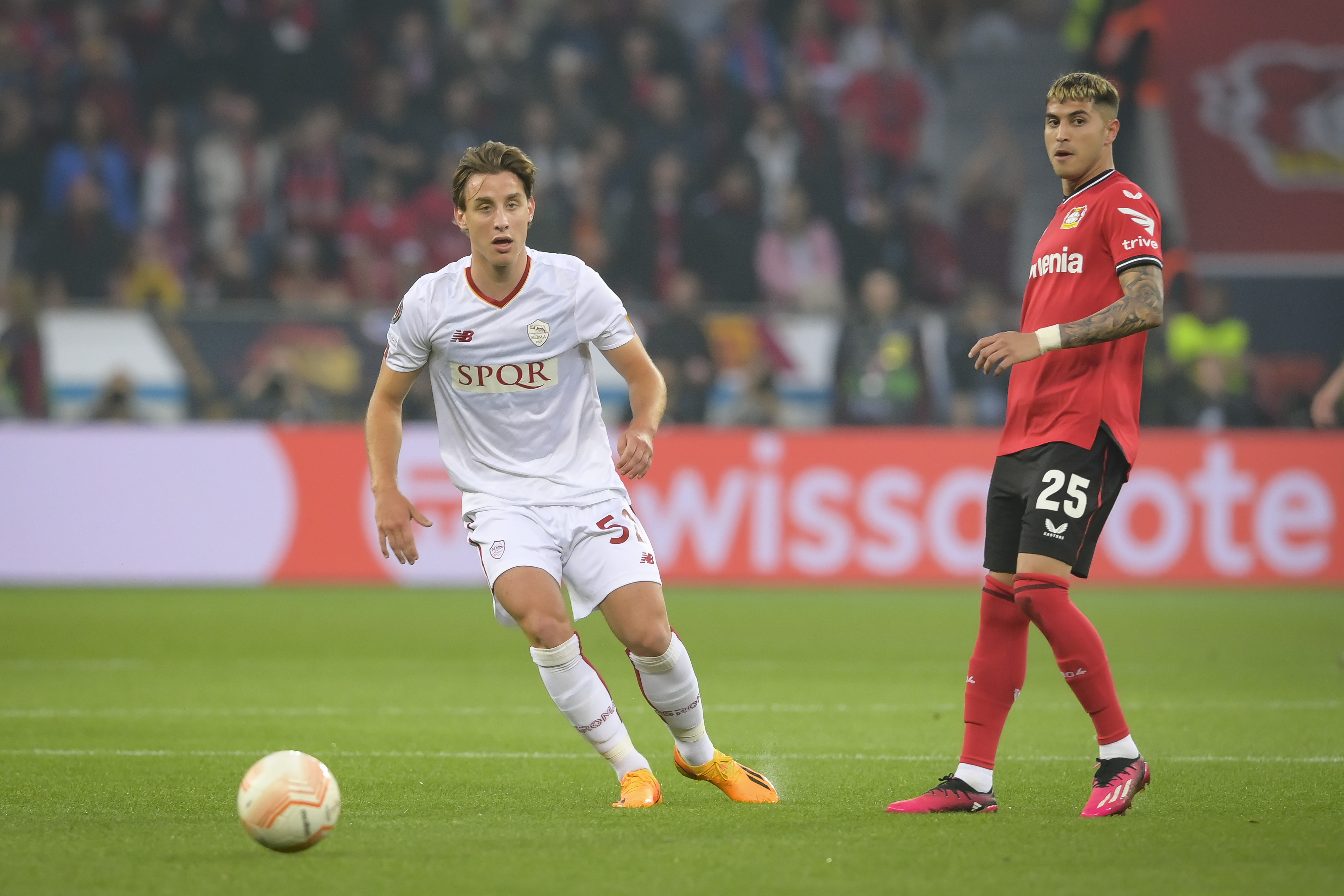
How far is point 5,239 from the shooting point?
17.2 meters

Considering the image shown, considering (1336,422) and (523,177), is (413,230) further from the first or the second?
(523,177)

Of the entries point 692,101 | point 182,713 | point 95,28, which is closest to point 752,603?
point 182,713

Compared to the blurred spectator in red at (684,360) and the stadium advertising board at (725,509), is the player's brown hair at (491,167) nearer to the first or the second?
the stadium advertising board at (725,509)

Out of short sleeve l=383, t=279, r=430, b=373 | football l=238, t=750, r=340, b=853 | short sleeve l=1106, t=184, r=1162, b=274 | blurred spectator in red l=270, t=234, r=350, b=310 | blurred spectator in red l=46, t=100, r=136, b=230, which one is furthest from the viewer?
blurred spectator in red l=46, t=100, r=136, b=230

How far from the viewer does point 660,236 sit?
17625mm

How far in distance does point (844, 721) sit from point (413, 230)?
1096 cm

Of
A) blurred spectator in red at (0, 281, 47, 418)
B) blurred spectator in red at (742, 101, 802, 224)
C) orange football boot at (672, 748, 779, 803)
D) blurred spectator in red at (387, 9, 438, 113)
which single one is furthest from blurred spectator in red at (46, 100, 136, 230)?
orange football boot at (672, 748, 779, 803)

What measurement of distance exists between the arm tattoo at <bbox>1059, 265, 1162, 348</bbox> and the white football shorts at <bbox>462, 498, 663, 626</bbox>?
150cm

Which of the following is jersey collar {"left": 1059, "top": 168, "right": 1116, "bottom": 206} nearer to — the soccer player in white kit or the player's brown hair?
the soccer player in white kit

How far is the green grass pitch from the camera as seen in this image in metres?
4.45

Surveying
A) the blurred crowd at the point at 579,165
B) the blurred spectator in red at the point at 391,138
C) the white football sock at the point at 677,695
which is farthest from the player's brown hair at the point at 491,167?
the blurred spectator in red at the point at 391,138

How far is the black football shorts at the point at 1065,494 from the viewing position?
524 centimetres

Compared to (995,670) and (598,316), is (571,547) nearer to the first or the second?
(598,316)

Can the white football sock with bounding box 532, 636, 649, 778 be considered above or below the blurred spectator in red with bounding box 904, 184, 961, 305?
below
